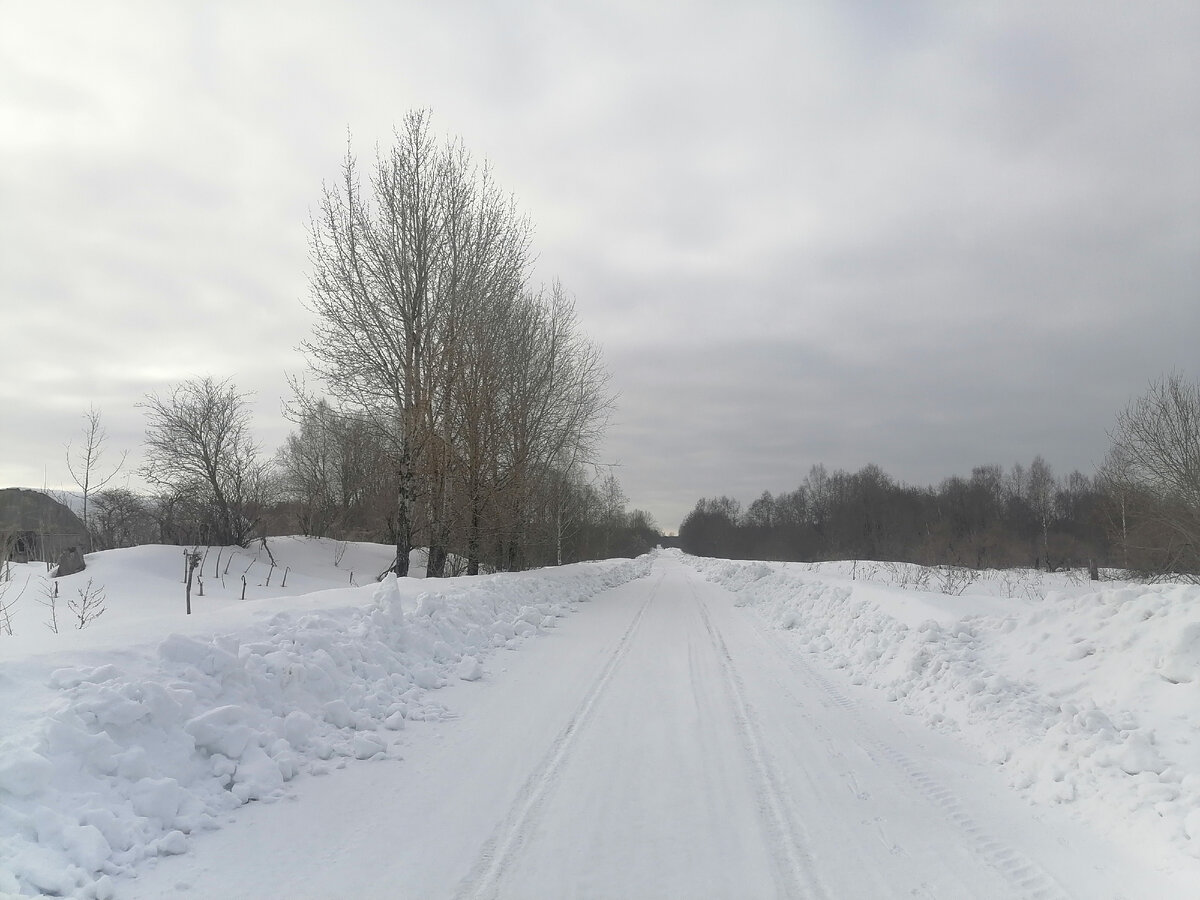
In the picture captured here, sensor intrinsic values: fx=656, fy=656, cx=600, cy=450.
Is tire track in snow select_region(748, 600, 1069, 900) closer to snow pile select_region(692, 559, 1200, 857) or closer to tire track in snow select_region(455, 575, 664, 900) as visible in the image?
snow pile select_region(692, 559, 1200, 857)

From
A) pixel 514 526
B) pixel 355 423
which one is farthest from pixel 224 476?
pixel 514 526

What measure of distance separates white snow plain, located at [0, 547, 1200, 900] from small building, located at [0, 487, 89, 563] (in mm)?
18974

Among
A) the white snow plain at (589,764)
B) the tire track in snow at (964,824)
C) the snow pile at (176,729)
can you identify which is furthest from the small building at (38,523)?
the tire track in snow at (964,824)

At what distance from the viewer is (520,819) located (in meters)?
4.73

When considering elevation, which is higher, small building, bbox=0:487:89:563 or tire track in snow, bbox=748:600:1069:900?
small building, bbox=0:487:89:563

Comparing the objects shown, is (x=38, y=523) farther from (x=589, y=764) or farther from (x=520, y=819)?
(x=520, y=819)

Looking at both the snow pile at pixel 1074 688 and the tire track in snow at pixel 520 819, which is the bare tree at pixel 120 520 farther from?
the snow pile at pixel 1074 688

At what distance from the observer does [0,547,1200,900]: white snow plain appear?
4.02 m

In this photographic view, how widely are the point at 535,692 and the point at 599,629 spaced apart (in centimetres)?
606

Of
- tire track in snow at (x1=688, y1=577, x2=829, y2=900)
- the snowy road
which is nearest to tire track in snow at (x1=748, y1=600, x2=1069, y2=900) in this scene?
the snowy road

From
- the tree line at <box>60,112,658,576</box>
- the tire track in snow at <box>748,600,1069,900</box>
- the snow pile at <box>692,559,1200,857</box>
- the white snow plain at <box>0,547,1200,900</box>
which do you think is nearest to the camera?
the white snow plain at <box>0,547,1200,900</box>

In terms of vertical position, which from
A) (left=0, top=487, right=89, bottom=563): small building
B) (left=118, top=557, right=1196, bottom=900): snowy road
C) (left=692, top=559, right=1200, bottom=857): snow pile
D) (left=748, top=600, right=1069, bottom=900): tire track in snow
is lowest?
(left=748, top=600, right=1069, bottom=900): tire track in snow

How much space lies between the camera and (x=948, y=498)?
3708 inches

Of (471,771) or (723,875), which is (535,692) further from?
(723,875)
